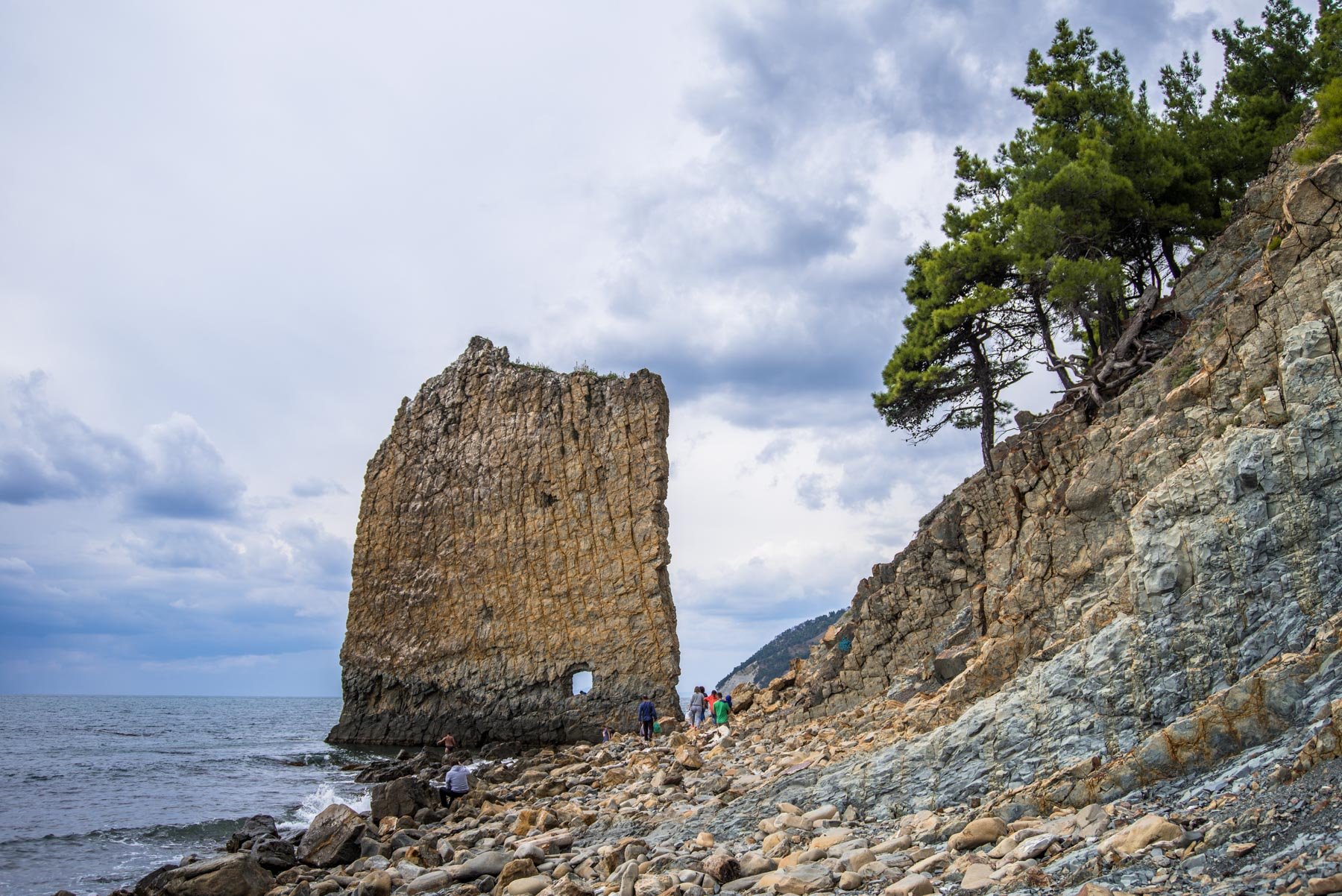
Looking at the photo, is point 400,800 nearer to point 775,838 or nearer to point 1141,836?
point 775,838

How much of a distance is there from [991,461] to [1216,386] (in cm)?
887

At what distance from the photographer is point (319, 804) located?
21.6m

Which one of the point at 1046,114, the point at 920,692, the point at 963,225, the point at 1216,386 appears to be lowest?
the point at 920,692

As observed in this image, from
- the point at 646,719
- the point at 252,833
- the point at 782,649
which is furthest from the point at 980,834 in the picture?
the point at 782,649

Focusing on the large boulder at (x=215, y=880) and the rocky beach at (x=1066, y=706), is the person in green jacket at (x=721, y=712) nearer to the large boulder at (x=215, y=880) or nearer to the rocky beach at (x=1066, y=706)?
the rocky beach at (x=1066, y=706)

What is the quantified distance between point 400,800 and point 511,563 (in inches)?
774

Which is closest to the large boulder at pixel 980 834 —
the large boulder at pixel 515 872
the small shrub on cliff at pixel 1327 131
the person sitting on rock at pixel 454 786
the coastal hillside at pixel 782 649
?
the large boulder at pixel 515 872

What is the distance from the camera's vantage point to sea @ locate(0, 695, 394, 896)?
1557 cm

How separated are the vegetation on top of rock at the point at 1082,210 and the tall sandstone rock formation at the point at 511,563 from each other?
15.0 metres

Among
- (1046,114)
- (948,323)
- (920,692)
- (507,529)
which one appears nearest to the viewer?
(920,692)

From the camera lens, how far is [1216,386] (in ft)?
32.1

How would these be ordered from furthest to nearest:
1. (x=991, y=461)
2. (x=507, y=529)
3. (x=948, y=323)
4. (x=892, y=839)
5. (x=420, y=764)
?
1. (x=507, y=529)
2. (x=420, y=764)
3. (x=948, y=323)
4. (x=991, y=461)
5. (x=892, y=839)

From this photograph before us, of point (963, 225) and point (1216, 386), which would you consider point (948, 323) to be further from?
point (1216, 386)

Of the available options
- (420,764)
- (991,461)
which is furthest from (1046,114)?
(420,764)
